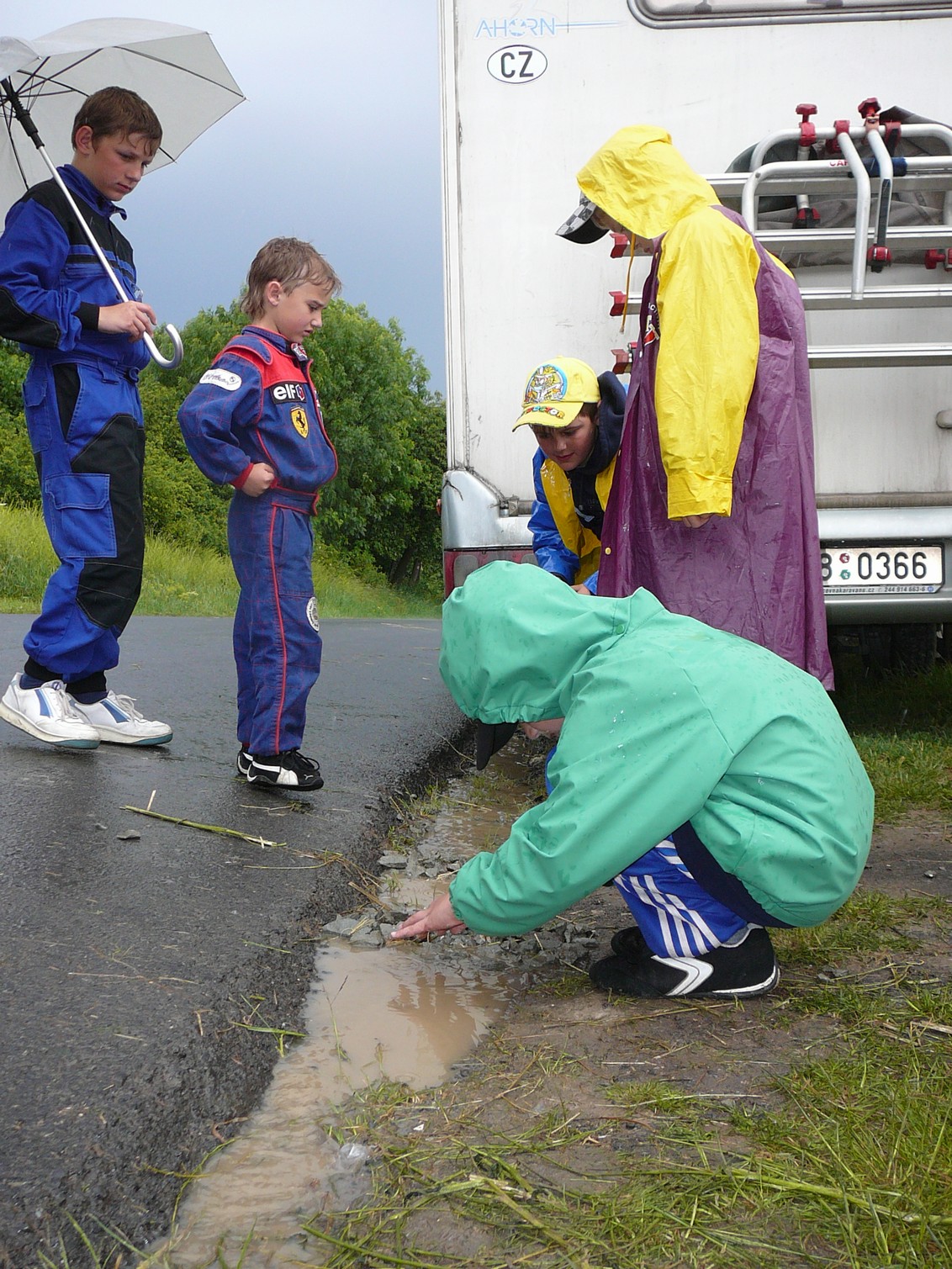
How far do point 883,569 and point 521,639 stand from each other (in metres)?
2.43

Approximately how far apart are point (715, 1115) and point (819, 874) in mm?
→ 488

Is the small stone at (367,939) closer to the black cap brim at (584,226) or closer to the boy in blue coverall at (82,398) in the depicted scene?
the boy in blue coverall at (82,398)

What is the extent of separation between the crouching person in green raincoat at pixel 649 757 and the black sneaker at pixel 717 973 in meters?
0.08

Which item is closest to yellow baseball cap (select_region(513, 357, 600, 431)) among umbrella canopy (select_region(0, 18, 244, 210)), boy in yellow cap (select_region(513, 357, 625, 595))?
boy in yellow cap (select_region(513, 357, 625, 595))

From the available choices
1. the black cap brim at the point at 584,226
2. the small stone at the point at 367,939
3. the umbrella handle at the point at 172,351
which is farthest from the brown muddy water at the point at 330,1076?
the black cap brim at the point at 584,226

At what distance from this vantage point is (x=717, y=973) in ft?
7.65

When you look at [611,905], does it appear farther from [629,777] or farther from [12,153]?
[12,153]

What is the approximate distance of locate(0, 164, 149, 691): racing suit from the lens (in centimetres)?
362

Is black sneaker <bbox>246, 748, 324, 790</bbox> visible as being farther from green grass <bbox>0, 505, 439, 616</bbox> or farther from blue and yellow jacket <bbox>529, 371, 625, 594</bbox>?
green grass <bbox>0, 505, 439, 616</bbox>

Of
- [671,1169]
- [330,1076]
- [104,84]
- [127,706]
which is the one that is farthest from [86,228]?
[671,1169]

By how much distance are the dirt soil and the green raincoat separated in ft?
0.74

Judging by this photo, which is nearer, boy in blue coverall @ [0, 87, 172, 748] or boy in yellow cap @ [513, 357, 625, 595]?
boy in yellow cap @ [513, 357, 625, 595]

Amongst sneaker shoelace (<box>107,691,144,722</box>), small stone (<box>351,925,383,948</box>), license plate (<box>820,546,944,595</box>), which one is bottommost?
small stone (<box>351,925,383,948</box>)

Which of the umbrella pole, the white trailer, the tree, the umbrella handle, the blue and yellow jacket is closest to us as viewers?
the blue and yellow jacket
